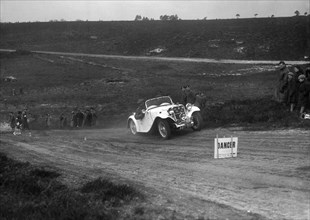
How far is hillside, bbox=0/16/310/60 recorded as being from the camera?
170 feet

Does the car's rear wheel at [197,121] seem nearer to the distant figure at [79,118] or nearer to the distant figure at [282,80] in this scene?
the distant figure at [282,80]

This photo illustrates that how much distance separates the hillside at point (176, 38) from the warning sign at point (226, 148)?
36600 mm

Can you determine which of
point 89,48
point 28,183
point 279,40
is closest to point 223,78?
point 279,40

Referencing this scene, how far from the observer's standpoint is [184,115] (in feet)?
54.6

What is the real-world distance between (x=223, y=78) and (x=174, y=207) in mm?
29373

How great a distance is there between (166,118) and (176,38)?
4780 centimetres

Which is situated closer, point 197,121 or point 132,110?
point 197,121

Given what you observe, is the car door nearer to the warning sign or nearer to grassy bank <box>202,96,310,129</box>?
grassy bank <box>202,96,310,129</box>

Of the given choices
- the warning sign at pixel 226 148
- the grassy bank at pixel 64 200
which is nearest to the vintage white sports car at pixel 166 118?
the warning sign at pixel 226 148

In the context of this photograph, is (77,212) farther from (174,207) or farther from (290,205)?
(290,205)

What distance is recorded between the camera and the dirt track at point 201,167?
24.9 feet

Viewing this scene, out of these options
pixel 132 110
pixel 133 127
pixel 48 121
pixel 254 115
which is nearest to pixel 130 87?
pixel 132 110

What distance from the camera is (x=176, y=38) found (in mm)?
62844

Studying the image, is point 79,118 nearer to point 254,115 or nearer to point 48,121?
point 48,121
